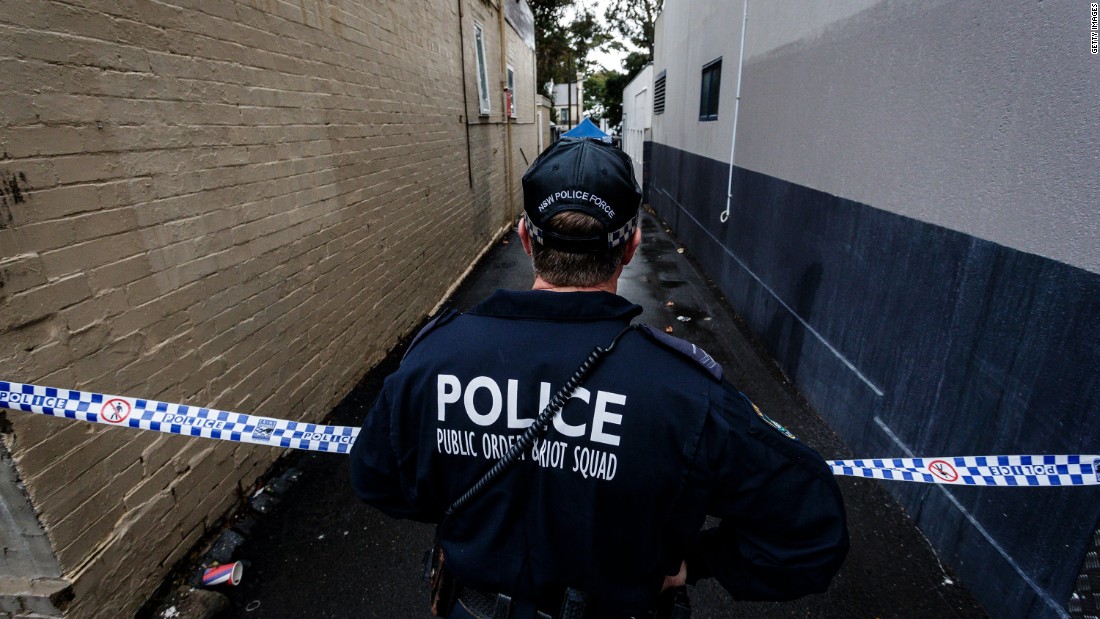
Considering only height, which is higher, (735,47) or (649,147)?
(735,47)

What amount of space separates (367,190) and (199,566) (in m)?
3.36

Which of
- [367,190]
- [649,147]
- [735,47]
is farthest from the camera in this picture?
[649,147]

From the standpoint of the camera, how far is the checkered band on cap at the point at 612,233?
137 cm

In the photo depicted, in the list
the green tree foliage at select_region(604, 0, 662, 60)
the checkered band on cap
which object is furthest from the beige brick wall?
the green tree foliage at select_region(604, 0, 662, 60)

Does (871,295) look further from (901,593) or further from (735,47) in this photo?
(735,47)

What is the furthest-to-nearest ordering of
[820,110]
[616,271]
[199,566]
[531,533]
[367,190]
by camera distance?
[367,190] < [820,110] < [199,566] < [616,271] < [531,533]

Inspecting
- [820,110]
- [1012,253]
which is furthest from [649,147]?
[1012,253]

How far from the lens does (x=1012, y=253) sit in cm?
253

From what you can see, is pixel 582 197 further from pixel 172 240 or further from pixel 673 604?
pixel 172 240

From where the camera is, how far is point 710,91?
29.2 feet

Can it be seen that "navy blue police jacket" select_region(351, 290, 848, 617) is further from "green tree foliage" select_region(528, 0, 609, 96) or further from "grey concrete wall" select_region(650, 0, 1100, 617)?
"green tree foliage" select_region(528, 0, 609, 96)

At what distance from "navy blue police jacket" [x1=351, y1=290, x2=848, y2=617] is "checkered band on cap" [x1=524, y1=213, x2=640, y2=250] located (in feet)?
0.50

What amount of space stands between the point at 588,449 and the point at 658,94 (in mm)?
16113

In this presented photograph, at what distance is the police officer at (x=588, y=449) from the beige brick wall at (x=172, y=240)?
6.05 ft
